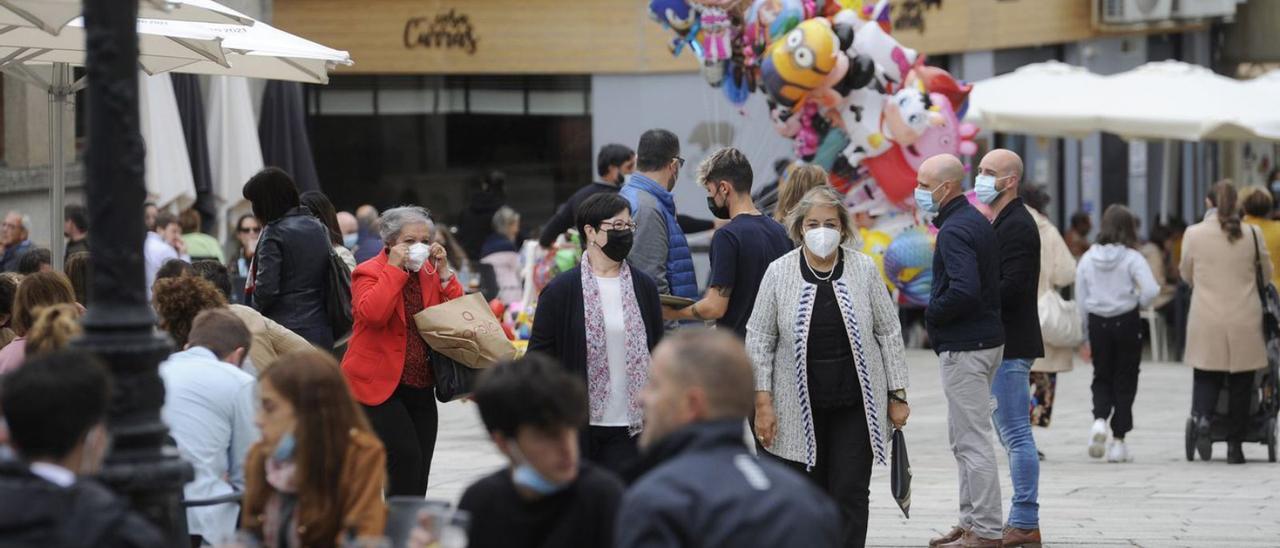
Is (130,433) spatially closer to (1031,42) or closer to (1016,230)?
(1016,230)

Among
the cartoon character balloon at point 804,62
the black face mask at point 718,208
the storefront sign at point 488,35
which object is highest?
the storefront sign at point 488,35

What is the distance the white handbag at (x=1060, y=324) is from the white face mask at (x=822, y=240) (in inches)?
205

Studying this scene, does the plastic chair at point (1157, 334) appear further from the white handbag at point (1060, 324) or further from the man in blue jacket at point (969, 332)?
the man in blue jacket at point (969, 332)

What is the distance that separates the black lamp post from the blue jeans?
507 cm

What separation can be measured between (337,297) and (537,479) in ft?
15.9

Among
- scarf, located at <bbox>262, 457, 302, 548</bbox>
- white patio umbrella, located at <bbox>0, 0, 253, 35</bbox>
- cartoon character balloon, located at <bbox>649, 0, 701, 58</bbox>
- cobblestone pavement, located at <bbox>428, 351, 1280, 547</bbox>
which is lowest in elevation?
cobblestone pavement, located at <bbox>428, 351, 1280, 547</bbox>

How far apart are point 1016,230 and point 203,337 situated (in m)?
4.26

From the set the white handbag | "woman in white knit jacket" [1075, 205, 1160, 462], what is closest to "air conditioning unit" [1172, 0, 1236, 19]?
"woman in white knit jacket" [1075, 205, 1160, 462]

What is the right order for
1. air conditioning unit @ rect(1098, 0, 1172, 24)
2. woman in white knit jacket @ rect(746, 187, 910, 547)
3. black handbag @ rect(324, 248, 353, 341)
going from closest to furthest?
1. woman in white knit jacket @ rect(746, 187, 910, 547)
2. black handbag @ rect(324, 248, 353, 341)
3. air conditioning unit @ rect(1098, 0, 1172, 24)

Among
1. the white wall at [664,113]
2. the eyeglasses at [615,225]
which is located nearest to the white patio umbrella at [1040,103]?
the white wall at [664,113]

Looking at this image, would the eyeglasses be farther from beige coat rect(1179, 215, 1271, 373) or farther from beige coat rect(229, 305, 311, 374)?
beige coat rect(1179, 215, 1271, 373)

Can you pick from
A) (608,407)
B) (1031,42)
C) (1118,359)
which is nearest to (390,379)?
(608,407)

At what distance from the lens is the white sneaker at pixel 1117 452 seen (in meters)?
12.7

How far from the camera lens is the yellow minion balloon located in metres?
15.9
